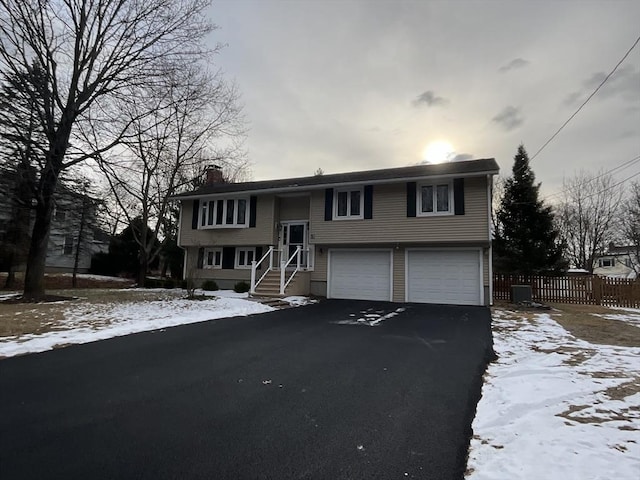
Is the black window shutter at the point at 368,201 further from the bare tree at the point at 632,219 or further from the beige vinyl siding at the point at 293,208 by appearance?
the bare tree at the point at 632,219

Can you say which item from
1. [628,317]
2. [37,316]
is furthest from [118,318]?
[628,317]

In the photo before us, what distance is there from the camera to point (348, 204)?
16.0 m

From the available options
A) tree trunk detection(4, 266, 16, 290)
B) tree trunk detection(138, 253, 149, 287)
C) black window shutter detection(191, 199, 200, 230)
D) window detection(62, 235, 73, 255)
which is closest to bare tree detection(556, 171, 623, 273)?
black window shutter detection(191, 199, 200, 230)

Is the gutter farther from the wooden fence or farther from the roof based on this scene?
the wooden fence

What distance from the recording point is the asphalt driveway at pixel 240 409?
257 cm

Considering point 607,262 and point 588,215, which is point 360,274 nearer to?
point 588,215

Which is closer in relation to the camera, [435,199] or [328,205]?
[435,199]

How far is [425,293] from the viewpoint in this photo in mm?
14633

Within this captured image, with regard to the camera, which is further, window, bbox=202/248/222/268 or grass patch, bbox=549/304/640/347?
window, bbox=202/248/222/268

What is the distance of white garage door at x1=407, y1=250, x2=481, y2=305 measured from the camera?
46.1ft

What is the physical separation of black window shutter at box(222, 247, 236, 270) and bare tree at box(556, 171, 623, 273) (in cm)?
2500

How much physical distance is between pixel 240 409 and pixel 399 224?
475 inches

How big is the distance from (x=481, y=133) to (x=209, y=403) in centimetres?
1346

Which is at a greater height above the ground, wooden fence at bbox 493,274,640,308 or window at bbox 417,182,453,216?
window at bbox 417,182,453,216
